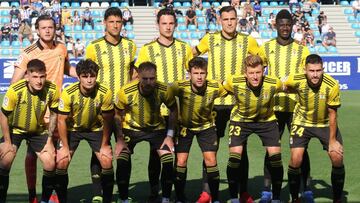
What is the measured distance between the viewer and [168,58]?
875 centimetres

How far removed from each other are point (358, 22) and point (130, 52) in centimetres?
2609

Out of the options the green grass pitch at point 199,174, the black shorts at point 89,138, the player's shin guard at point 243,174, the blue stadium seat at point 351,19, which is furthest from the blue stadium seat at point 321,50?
the black shorts at point 89,138

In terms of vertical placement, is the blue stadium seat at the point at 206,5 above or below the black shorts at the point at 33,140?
above

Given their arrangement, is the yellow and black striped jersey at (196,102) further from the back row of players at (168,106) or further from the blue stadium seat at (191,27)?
the blue stadium seat at (191,27)

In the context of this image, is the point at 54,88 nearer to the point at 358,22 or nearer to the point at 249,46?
the point at 249,46

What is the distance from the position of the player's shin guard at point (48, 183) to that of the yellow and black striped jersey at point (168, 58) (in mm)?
1709

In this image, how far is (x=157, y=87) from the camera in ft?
27.0

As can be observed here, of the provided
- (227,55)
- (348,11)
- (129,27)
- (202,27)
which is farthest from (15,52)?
(227,55)

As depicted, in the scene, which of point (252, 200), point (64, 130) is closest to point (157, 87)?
point (64, 130)

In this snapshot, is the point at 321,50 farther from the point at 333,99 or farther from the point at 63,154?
the point at 63,154

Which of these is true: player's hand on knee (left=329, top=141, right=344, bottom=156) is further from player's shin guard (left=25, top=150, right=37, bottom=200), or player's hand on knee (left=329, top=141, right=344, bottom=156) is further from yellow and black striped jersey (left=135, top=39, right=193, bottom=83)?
player's shin guard (left=25, top=150, right=37, bottom=200)

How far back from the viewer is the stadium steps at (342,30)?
31359 millimetres

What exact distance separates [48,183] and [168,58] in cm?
208

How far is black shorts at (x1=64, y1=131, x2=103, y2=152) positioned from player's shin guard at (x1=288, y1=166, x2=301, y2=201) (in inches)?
87.8
